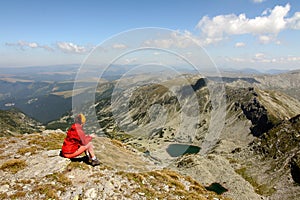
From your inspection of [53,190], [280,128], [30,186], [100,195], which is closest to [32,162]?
[30,186]

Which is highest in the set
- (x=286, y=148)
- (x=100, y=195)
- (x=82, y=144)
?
(x=82, y=144)

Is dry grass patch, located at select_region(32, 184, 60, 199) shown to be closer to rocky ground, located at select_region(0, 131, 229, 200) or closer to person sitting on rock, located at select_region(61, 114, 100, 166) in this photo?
rocky ground, located at select_region(0, 131, 229, 200)

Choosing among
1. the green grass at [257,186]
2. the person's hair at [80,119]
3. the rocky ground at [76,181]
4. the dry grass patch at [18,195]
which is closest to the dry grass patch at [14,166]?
the rocky ground at [76,181]

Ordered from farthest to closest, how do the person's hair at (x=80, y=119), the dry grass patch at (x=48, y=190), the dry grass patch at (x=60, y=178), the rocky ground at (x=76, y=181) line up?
1. the person's hair at (x=80, y=119)
2. the dry grass patch at (x=60, y=178)
3. the rocky ground at (x=76, y=181)
4. the dry grass patch at (x=48, y=190)

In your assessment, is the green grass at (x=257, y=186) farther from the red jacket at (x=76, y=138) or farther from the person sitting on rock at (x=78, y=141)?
the red jacket at (x=76, y=138)

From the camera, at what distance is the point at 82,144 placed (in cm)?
1998

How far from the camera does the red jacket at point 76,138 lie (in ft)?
62.9

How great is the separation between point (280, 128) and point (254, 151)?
107 ft

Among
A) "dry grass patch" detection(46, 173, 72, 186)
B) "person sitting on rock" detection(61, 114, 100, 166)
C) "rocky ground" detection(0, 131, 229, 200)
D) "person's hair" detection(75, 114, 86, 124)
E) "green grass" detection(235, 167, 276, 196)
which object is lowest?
"green grass" detection(235, 167, 276, 196)

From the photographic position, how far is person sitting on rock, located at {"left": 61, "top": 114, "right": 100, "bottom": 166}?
62.5 feet

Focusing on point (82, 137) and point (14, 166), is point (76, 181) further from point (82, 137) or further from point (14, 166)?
point (14, 166)

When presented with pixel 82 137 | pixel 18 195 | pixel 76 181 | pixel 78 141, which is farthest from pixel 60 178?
pixel 82 137

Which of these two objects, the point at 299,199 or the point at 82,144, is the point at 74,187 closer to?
the point at 82,144

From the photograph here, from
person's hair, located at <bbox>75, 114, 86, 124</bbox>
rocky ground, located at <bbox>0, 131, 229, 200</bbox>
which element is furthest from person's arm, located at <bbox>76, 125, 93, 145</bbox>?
rocky ground, located at <bbox>0, 131, 229, 200</bbox>
